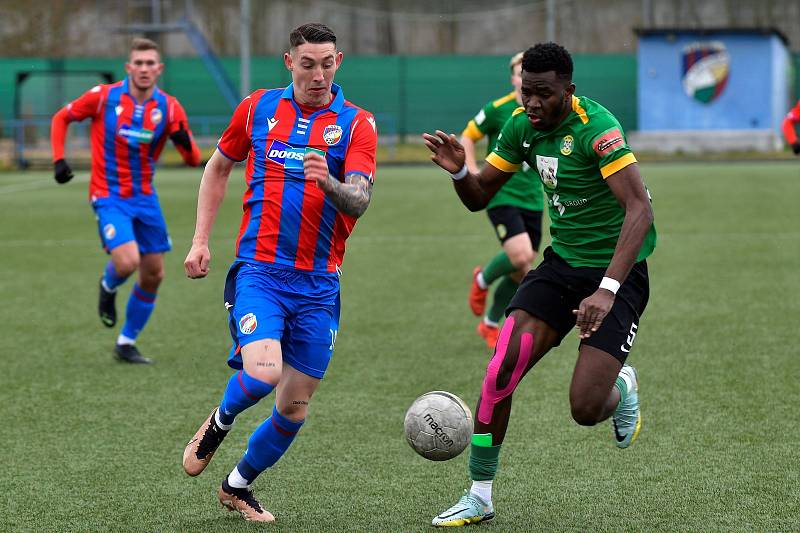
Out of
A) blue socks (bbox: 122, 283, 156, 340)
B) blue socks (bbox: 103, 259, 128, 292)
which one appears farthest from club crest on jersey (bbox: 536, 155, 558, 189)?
blue socks (bbox: 103, 259, 128, 292)

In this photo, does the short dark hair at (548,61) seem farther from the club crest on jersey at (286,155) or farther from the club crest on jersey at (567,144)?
the club crest on jersey at (286,155)

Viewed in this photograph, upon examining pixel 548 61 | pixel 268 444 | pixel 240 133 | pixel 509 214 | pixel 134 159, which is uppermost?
pixel 548 61

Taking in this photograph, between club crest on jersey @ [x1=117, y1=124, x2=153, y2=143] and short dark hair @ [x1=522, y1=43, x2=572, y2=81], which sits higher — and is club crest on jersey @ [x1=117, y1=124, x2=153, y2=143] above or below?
below

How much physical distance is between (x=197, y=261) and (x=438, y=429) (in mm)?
1230

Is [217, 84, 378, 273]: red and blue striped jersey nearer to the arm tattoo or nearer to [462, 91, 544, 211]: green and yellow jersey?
the arm tattoo

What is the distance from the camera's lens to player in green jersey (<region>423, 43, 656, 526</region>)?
5.02 m

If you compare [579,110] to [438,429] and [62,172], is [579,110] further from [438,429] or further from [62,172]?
[62,172]

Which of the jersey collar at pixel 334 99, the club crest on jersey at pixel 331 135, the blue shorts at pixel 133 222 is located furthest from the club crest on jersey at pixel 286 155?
the blue shorts at pixel 133 222

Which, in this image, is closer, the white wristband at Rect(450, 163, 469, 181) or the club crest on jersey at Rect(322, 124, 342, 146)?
the club crest on jersey at Rect(322, 124, 342, 146)

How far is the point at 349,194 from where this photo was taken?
187 inches

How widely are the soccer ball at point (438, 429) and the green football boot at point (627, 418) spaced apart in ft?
2.76

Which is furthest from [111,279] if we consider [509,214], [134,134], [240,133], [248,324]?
[248,324]

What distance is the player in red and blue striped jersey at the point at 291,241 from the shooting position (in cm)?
511

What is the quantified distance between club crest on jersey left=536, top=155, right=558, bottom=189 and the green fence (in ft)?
99.3
